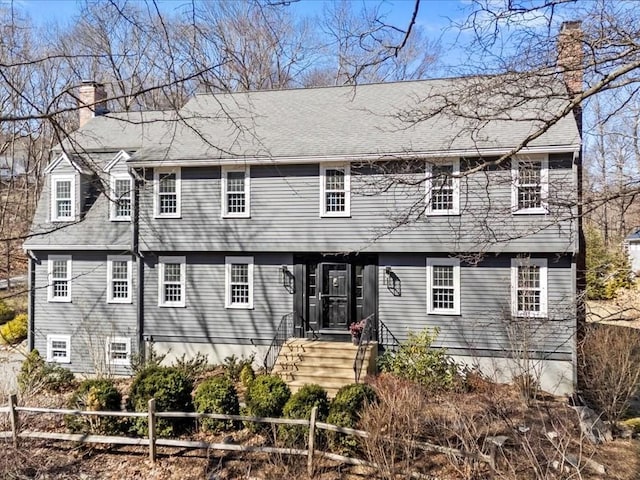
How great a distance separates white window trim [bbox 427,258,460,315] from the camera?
14.1 m

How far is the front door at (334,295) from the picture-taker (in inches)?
593

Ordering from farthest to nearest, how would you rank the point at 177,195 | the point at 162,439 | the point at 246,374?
the point at 177,195 → the point at 246,374 → the point at 162,439

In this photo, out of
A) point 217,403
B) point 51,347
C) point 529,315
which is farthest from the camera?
point 51,347

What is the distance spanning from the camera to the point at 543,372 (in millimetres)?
13328

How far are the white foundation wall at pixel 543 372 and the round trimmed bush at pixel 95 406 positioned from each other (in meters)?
8.82

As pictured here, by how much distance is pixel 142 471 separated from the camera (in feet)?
29.2

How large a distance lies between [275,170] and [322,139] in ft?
5.66

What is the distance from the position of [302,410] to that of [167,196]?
30.4 ft

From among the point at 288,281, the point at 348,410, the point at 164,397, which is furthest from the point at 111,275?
the point at 348,410

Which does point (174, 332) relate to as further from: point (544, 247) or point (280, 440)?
point (544, 247)

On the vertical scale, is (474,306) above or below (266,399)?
above

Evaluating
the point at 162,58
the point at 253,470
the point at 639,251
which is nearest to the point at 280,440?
Result: the point at 253,470

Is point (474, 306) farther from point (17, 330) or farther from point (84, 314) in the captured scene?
point (17, 330)

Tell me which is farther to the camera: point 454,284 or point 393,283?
point 393,283
